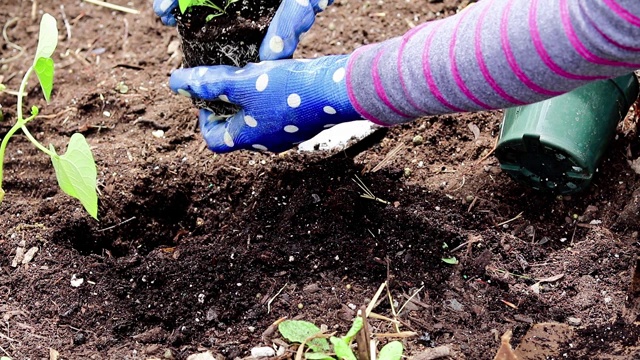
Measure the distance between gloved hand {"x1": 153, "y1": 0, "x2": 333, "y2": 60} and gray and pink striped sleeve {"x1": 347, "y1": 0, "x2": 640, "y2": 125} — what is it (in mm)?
153

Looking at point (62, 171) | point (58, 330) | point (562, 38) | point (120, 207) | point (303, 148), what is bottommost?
point (58, 330)

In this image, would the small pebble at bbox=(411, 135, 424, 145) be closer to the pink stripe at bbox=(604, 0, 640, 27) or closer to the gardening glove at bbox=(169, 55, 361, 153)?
the gardening glove at bbox=(169, 55, 361, 153)

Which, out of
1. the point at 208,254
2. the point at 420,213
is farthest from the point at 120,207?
the point at 420,213

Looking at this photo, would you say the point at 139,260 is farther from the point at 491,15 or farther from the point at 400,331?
the point at 491,15

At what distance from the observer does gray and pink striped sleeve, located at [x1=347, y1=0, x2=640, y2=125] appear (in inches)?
44.2

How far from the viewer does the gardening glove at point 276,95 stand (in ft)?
5.02

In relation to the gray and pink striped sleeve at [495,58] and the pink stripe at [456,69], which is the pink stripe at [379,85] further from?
the pink stripe at [456,69]

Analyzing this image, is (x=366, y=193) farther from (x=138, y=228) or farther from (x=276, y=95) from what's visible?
(x=138, y=228)

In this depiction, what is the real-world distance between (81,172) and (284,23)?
0.56 m

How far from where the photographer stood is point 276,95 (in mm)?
1557

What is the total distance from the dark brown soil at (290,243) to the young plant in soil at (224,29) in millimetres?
316

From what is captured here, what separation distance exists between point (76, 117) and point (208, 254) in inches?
27.5

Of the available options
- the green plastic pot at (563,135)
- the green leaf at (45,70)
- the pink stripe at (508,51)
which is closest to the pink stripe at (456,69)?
the pink stripe at (508,51)

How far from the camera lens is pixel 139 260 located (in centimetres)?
164
